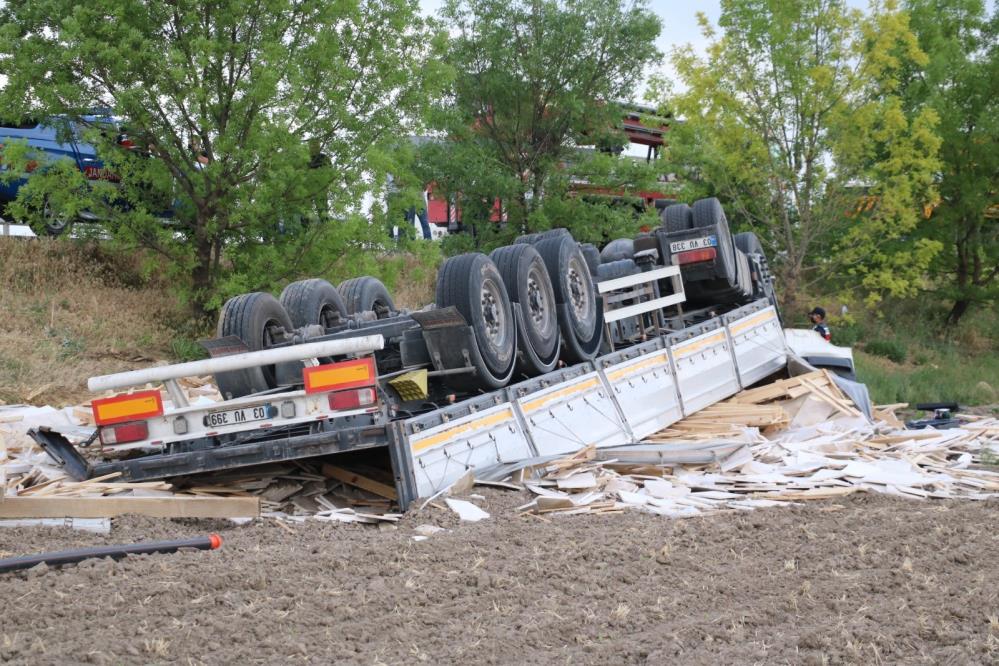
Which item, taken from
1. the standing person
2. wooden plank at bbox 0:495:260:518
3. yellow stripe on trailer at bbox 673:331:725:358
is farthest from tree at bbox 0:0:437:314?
wooden plank at bbox 0:495:260:518

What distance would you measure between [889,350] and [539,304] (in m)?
19.8

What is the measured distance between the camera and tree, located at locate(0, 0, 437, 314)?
591 inches

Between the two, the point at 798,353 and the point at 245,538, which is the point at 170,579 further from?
the point at 798,353

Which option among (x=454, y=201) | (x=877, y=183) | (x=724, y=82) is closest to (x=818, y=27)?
(x=724, y=82)

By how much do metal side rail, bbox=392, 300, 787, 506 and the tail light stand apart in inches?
10.3

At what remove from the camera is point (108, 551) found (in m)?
5.63

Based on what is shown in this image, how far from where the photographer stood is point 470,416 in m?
7.86

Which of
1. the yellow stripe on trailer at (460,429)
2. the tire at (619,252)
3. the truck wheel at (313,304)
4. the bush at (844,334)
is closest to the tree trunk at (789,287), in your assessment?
the bush at (844,334)

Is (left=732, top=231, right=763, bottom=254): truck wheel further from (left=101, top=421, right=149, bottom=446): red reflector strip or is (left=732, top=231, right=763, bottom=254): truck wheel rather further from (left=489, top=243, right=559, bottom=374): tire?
(left=101, top=421, right=149, bottom=446): red reflector strip

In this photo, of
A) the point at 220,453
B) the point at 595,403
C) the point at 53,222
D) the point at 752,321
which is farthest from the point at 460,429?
the point at 53,222

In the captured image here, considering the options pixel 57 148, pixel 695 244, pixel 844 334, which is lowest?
pixel 844 334

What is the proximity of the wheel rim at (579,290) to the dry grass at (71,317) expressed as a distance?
5.93 meters

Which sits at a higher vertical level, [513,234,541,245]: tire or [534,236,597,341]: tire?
[513,234,541,245]: tire

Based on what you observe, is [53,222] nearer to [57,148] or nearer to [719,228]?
[57,148]
